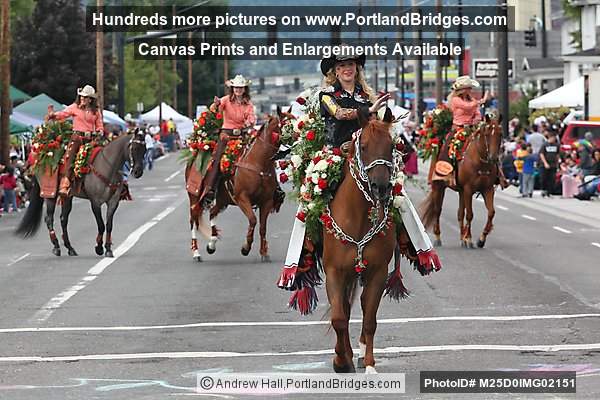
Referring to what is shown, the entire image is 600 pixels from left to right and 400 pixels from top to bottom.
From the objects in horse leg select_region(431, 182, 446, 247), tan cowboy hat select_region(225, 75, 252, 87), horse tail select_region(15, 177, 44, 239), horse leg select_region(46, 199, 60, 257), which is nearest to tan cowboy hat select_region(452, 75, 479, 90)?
horse leg select_region(431, 182, 446, 247)

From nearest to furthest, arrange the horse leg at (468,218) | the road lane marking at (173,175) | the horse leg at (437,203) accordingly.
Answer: the horse leg at (468,218)
the horse leg at (437,203)
the road lane marking at (173,175)

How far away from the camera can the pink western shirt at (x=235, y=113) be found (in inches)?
842

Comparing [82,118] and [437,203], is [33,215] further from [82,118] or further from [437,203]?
[437,203]

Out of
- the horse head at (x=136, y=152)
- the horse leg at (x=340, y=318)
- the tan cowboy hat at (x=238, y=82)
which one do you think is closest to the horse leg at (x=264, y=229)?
the tan cowboy hat at (x=238, y=82)

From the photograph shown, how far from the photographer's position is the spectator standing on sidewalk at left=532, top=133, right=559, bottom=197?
126ft

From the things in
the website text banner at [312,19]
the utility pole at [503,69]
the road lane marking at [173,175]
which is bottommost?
the road lane marking at [173,175]

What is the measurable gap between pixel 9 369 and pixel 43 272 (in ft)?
27.9

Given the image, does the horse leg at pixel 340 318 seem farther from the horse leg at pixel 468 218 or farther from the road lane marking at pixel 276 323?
the horse leg at pixel 468 218

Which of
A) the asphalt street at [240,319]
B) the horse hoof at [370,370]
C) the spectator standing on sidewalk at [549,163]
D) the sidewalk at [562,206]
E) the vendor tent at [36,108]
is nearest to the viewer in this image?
the horse hoof at [370,370]

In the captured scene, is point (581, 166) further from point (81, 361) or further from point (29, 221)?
point (81, 361)

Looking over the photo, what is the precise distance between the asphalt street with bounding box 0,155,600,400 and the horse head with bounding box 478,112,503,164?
4.77 feet

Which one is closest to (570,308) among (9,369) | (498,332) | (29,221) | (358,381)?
(498,332)

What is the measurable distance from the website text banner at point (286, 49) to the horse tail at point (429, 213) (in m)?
30.9

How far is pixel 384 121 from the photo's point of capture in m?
10.7
